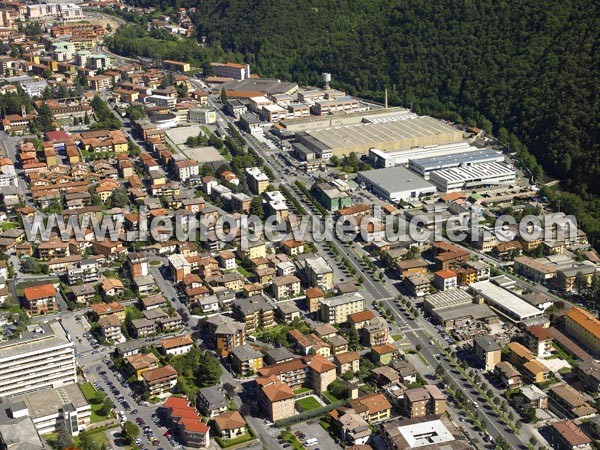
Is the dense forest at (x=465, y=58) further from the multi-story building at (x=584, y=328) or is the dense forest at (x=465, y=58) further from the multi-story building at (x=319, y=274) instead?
the multi-story building at (x=319, y=274)

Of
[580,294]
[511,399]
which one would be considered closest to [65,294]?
[511,399]

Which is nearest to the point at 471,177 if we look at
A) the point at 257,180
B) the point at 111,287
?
the point at 257,180

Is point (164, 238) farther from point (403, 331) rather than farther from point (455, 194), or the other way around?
point (455, 194)

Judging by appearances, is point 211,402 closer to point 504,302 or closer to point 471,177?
point 504,302

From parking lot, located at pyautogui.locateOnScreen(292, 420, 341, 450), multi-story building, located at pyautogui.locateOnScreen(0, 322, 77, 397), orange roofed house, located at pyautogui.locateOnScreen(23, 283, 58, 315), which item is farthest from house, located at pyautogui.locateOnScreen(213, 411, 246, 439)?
orange roofed house, located at pyautogui.locateOnScreen(23, 283, 58, 315)

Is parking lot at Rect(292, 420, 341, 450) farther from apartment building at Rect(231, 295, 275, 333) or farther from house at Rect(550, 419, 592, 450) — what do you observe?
house at Rect(550, 419, 592, 450)

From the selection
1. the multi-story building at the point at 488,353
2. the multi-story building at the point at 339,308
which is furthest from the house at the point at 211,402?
the multi-story building at the point at 488,353
